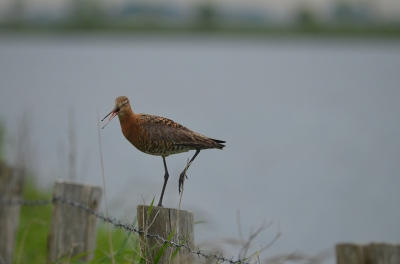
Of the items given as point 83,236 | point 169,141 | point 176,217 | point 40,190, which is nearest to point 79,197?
point 83,236

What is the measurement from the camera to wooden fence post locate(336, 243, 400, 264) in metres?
4.25

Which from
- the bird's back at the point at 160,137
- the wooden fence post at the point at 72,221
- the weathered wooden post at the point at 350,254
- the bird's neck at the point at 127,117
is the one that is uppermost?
the bird's neck at the point at 127,117

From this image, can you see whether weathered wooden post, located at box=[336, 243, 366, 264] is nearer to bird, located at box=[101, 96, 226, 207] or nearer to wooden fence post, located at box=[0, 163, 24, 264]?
bird, located at box=[101, 96, 226, 207]

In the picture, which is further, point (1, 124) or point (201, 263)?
point (1, 124)

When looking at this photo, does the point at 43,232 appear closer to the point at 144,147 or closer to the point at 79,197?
the point at 79,197

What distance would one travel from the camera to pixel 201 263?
15.3 ft

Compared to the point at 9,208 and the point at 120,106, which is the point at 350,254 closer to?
the point at 120,106

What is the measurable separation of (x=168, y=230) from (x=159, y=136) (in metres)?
0.69

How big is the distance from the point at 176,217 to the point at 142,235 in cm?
29

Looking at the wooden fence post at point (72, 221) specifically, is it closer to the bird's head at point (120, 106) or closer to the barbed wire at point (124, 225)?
the barbed wire at point (124, 225)

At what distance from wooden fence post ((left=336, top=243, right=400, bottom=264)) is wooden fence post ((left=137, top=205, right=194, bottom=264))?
120 centimetres

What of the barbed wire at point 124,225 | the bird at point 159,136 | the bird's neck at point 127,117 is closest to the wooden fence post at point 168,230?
the barbed wire at point 124,225

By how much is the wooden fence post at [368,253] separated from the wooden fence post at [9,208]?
11.9 ft

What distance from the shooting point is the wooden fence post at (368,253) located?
4.25 metres
